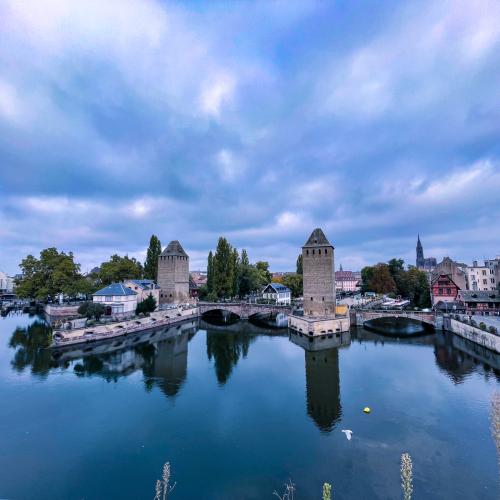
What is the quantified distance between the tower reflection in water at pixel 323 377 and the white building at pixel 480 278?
148 feet

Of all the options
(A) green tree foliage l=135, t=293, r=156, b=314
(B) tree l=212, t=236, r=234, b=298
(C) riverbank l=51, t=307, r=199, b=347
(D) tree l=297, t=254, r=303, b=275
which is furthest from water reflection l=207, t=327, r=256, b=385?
(D) tree l=297, t=254, r=303, b=275

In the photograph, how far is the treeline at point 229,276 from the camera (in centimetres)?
5656

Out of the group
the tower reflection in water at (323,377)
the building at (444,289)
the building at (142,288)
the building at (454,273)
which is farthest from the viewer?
the building at (454,273)

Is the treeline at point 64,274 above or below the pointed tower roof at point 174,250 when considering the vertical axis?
below

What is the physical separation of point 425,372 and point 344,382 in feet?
23.7

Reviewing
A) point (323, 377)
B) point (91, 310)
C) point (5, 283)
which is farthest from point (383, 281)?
point (5, 283)

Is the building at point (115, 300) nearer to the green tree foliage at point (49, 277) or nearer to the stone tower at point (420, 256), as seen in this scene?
the green tree foliage at point (49, 277)

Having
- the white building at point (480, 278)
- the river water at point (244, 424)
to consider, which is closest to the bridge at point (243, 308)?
the river water at point (244, 424)

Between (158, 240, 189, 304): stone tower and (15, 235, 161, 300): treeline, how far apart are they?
15.8 ft

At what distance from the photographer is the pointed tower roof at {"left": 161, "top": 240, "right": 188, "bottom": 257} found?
57.2m

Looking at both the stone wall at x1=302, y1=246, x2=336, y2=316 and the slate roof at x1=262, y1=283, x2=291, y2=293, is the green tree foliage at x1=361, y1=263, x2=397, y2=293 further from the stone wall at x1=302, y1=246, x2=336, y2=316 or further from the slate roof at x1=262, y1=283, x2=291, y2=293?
the stone wall at x1=302, y1=246, x2=336, y2=316

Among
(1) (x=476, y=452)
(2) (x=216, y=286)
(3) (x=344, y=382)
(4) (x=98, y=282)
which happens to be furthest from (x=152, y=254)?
(1) (x=476, y=452)

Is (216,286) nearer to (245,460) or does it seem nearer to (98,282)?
(98,282)

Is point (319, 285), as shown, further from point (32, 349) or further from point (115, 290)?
point (32, 349)
